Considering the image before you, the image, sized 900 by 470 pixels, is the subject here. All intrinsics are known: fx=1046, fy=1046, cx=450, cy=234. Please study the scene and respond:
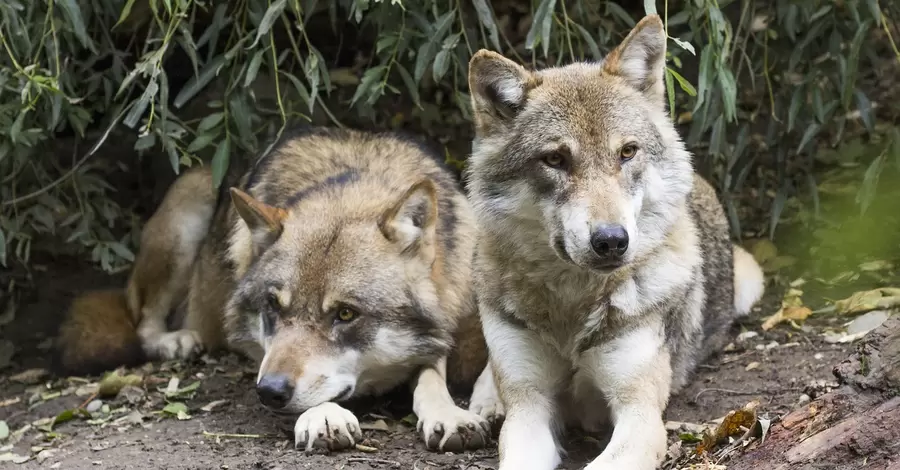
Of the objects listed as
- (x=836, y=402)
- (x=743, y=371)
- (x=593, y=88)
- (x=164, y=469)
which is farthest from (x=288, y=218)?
(x=836, y=402)

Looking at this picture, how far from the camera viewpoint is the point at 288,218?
202 inches

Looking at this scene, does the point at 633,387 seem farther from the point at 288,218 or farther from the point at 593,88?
the point at 288,218

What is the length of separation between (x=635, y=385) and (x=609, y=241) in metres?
0.72

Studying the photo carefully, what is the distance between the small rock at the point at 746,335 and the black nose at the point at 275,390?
249 cm

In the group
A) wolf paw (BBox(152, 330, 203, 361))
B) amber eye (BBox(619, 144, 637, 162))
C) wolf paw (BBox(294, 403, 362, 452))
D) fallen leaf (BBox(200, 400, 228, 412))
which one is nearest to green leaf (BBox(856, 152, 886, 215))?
amber eye (BBox(619, 144, 637, 162))

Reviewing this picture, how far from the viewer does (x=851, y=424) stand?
3.28 metres

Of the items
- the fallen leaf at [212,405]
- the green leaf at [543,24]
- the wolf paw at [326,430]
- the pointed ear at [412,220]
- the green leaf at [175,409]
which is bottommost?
the fallen leaf at [212,405]

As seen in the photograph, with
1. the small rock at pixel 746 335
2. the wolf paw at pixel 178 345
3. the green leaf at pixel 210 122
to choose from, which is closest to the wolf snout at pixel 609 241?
the small rock at pixel 746 335

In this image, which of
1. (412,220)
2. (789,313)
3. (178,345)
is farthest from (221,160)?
(789,313)

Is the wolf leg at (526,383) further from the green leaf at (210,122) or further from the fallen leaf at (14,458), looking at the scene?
the fallen leaf at (14,458)

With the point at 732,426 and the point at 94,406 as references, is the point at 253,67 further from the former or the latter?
the point at 732,426

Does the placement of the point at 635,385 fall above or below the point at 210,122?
below

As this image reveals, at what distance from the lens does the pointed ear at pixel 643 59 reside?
4129 mm

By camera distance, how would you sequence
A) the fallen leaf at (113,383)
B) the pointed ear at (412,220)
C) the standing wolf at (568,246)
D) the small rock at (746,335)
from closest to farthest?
the standing wolf at (568,246)
the pointed ear at (412,220)
the small rock at (746,335)
the fallen leaf at (113,383)
